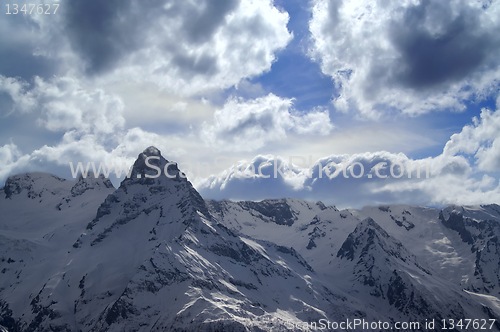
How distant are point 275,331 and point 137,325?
224 ft

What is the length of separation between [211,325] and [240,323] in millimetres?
14140

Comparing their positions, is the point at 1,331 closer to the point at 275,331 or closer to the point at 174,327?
the point at 174,327

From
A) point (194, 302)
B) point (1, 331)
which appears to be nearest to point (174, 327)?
point (194, 302)

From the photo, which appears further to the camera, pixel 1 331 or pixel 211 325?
pixel 1 331

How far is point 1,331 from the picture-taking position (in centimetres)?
19612

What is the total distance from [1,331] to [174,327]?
286 ft

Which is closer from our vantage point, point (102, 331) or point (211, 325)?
point (211, 325)

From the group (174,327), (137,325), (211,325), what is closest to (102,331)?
(137,325)

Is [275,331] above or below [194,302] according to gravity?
below

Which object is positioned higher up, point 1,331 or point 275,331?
point 1,331

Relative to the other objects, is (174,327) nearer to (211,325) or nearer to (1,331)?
(211,325)

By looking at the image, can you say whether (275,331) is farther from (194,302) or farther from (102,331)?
(102,331)

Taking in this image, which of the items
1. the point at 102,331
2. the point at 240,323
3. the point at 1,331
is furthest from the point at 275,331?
the point at 1,331

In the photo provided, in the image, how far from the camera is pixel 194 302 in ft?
655
